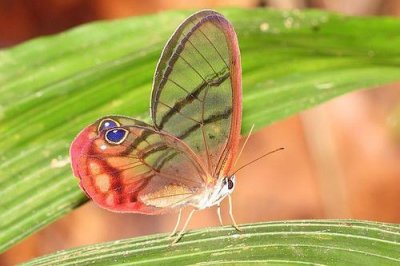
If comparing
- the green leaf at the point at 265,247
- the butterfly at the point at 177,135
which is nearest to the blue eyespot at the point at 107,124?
the butterfly at the point at 177,135

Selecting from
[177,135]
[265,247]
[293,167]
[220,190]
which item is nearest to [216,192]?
[220,190]

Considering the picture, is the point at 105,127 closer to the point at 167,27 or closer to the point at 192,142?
the point at 192,142

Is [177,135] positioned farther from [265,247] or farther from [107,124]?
[265,247]

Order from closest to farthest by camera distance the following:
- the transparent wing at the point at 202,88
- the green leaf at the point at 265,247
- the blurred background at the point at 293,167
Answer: the green leaf at the point at 265,247, the transparent wing at the point at 202,88, the blurred background at the point at 293,167

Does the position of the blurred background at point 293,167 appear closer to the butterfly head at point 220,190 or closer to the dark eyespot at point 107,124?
the butterfly head at point 220,190

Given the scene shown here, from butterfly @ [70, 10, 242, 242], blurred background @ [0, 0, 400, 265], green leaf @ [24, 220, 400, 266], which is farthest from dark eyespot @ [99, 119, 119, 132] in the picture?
blurred background @ [0, 0, 400, 265]

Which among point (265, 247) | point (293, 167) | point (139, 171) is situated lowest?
point (265, 247)
